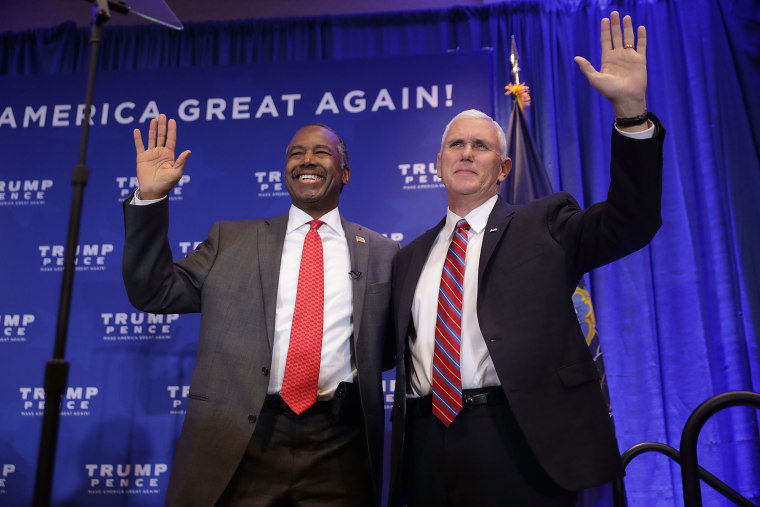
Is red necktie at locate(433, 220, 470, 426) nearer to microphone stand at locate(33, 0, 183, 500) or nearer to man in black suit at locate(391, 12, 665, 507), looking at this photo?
man in black suit at locate(391, 12, 665, 507)

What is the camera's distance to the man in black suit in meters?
1.75

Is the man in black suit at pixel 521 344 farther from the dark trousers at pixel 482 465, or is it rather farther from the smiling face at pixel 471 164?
the smiling face at pixel 471 164

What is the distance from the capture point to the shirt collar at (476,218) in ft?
7.32

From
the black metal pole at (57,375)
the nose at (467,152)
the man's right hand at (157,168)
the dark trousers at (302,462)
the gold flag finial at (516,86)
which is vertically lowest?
the dark trousers at (302,462)

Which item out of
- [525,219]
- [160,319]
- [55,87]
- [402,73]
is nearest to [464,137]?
[525,219]

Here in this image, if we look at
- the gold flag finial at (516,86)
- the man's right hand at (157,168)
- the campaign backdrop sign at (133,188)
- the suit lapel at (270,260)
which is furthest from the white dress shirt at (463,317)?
the gold flag finial at (516,86)

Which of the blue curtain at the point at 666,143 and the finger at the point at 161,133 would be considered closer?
the finger at the point at 161,133

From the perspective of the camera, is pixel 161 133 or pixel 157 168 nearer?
pixel 157 168

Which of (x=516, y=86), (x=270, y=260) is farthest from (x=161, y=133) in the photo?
(x=516, y=86)

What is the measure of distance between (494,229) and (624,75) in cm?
61

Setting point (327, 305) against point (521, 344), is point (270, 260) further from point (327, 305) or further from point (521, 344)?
point (521, 344)

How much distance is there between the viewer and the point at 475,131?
2.44 m

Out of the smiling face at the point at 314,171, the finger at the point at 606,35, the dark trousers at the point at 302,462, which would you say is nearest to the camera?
the finger at the point at 606,35

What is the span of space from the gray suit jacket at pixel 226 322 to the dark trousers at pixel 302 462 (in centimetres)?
6
